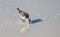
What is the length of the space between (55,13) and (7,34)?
1.82ft

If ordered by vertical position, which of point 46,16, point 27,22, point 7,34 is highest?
point 46,16

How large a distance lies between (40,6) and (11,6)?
303 millimetres

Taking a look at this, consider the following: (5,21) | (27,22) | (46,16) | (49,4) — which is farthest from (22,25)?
(49,4)

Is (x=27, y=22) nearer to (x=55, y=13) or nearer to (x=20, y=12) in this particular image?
(x=20, y=12)

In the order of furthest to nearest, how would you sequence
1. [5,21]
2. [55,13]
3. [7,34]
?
[55,13], [5,21], [7,34]

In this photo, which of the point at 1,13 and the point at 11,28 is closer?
the point at 11,28

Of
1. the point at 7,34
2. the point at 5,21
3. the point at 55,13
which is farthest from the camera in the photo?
the point at 55,13

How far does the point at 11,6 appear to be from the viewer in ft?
5.89

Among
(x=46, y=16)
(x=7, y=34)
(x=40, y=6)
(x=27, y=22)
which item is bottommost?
(x=7, y=34)

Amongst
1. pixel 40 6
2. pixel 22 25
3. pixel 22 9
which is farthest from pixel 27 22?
pixel 40 6

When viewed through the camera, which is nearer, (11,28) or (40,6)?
(11,28)

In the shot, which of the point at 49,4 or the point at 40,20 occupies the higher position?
the point at 49,4

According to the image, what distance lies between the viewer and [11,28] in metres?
1.61

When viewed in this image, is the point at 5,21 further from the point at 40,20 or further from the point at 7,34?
the point at 40,20
